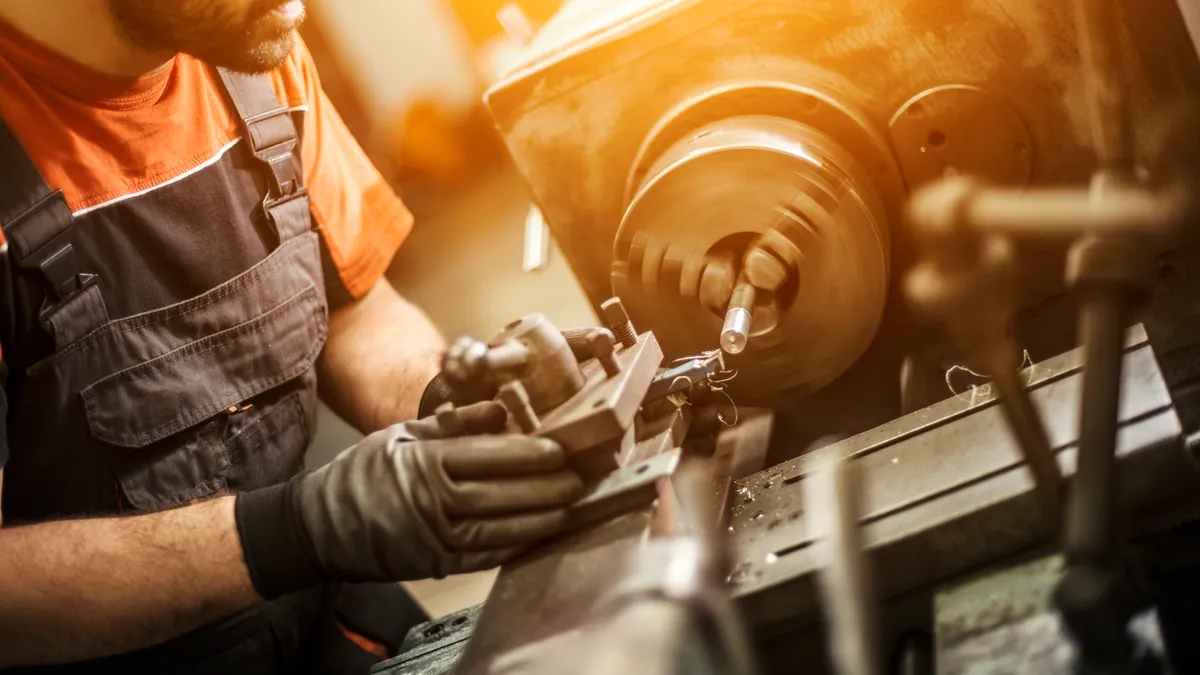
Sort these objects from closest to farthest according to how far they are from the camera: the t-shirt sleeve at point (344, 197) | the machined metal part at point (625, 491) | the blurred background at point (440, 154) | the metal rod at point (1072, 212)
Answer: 1. the metal rod at point (1072, 212)
2. the machined metal part at point (625, 491)
3. the t-shirt sleeve at point (344, 197)
4. the blurred background at point (440, 154)

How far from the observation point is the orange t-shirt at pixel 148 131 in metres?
1.28

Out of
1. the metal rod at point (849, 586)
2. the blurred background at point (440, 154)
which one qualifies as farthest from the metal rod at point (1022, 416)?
the blurred background at point (440, 154)

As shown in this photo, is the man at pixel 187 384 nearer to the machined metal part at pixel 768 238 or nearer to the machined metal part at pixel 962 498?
the machined metal part at pixel 962 498

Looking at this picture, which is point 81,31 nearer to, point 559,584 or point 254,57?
point 254,57

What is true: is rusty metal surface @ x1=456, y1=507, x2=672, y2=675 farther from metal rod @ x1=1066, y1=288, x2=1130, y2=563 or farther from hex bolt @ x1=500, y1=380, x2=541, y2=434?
metal rod @ x1=1066, y1=288, x2=1130, y2=563

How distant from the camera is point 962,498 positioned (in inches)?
32.2

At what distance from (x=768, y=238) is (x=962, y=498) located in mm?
463

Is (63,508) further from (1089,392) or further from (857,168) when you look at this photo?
(1089,392)

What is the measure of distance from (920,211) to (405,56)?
125 inches

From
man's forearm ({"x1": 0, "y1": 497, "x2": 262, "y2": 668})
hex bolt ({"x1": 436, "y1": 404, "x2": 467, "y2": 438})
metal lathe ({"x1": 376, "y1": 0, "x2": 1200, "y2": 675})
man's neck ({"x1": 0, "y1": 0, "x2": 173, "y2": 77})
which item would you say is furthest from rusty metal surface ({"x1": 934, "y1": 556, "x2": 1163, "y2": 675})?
man's neck ({"x1": 0, "y1": 0, "x2": 173, "y2": 77})

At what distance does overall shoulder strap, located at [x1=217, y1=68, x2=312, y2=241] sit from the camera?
1512 millimetres

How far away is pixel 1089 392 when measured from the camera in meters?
0.58

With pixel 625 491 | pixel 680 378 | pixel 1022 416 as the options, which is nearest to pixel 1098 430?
pixel 1022 416

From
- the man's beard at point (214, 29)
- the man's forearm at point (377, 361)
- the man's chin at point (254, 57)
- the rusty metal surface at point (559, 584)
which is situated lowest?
the rusty metal surface at point (559, 584)
